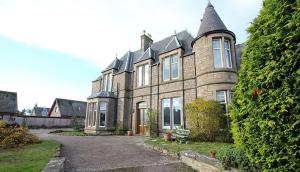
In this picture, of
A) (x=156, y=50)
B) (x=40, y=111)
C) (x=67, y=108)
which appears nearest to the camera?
(x=156, y=50)

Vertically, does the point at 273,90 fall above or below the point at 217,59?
below

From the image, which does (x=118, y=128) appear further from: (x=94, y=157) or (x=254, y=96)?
(x=254, y=96)

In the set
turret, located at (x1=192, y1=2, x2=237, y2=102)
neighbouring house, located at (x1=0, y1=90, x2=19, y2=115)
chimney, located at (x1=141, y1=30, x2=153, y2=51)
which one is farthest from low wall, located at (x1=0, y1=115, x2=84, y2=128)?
turret, located at (x1=192, y1=2, x2=237, y2=102)

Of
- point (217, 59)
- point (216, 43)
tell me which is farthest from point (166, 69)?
point (216, 43)

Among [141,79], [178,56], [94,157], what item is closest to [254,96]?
[94,157]

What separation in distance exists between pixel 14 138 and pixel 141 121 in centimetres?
967

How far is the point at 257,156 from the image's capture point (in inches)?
130

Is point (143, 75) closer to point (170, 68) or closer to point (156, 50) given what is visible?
point (156, 50)

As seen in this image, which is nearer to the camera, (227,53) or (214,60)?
(214,60)

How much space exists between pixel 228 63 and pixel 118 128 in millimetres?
11470

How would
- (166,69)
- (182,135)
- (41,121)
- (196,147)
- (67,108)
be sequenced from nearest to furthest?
1. (196,147)
2. (182,135)
3. (166,69)
4. (41,121)
5. (67,108)

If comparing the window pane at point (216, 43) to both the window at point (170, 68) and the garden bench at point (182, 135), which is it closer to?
the window at point (170, 68)

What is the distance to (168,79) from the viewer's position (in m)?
15.2

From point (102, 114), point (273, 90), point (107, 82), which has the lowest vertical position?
point (102, 114)
